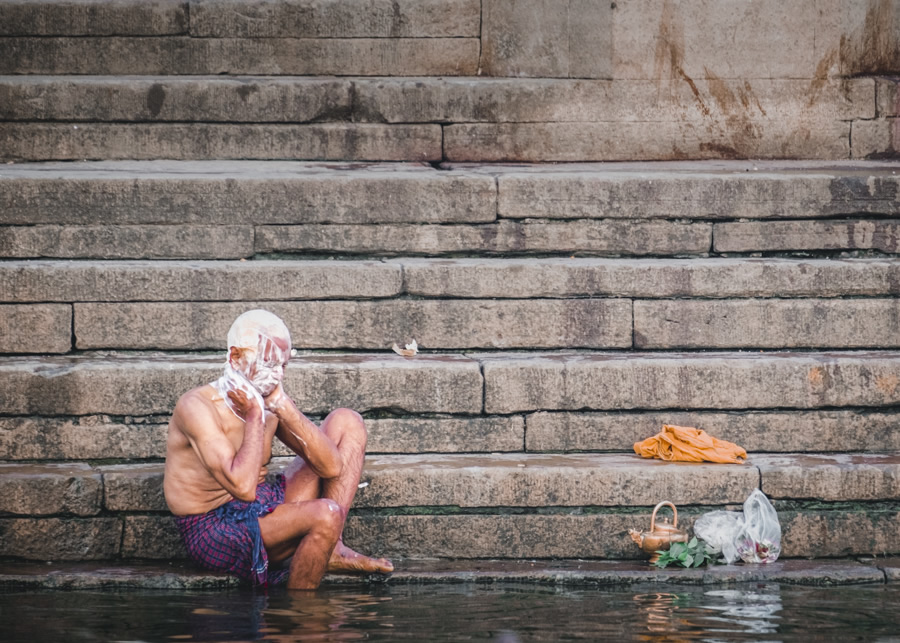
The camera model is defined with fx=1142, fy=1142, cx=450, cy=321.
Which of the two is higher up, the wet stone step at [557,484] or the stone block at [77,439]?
the stone block at [77,439]

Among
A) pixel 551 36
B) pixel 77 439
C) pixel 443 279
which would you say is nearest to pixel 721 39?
pixel 551 36

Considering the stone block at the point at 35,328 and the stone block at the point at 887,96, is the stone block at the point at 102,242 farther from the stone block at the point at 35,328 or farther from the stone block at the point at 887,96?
the stone block at the point at 887,96

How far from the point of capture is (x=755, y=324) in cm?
709

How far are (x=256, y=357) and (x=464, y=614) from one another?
1520 millimetres

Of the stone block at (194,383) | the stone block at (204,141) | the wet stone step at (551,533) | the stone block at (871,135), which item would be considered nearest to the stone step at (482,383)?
the stone block at (194,383)

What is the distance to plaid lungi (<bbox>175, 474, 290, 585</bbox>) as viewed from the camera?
214 inches

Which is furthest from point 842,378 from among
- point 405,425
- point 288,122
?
point 288,122

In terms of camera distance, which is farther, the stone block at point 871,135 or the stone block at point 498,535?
the stone block at point 871,135

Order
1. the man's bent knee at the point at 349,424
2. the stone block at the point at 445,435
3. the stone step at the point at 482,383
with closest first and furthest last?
the man's bent knee at the point at 349,424
the stone step at the point at 482,383
the stone block at the point at 445,435

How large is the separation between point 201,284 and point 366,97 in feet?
7.72

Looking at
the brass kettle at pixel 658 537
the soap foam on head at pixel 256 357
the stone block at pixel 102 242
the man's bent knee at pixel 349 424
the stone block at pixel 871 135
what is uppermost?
the stone block at pixel 871 135

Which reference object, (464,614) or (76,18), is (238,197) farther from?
(464,614)

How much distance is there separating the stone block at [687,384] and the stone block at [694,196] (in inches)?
52.0

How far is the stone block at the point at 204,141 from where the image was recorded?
26.9 ft
